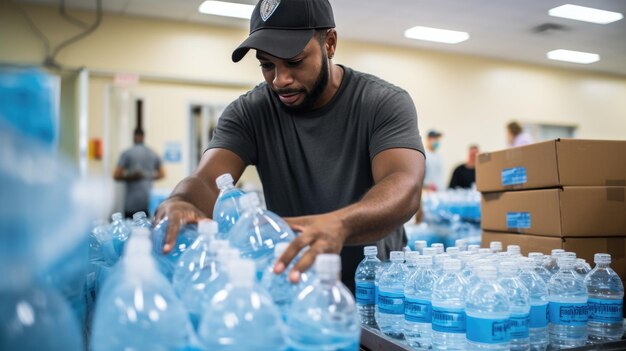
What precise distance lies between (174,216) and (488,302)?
28.9 inches

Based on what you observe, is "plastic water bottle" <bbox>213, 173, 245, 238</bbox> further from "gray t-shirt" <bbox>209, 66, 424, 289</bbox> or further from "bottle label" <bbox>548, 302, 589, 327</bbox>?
"bottle label" <bbox>548, 302, 589, 327</bbox>

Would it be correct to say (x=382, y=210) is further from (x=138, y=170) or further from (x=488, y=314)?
(x=138, y=170)

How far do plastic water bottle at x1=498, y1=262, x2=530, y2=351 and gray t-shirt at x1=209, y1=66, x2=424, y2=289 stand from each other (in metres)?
0.53

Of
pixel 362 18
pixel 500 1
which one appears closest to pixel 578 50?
pixel 500 1

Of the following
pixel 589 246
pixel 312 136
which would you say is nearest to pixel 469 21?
pixel 589 246

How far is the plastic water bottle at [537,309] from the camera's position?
129cm

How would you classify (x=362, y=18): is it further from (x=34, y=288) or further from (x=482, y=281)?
(x=34, y=288)

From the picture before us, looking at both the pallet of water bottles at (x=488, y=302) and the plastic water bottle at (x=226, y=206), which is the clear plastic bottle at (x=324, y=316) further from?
the plastic water bottle at (x=226, y=206)

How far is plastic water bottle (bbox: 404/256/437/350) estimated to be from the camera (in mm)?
1296

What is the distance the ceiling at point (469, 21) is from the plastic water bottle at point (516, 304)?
493 centimetres

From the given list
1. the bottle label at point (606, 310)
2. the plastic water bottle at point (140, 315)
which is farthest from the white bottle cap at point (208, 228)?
the bottle label at point (606, 310)

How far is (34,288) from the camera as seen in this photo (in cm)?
75

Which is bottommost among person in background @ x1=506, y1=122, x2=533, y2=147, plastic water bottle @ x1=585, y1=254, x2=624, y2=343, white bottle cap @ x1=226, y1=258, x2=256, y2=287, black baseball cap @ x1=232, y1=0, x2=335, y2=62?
plastic water bottle @ x1=585, y1=254, x2=624, y2=343

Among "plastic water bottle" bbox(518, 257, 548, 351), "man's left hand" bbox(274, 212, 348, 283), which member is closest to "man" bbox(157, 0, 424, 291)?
"man's left hand" bbox(274, 212, 348, 283)
